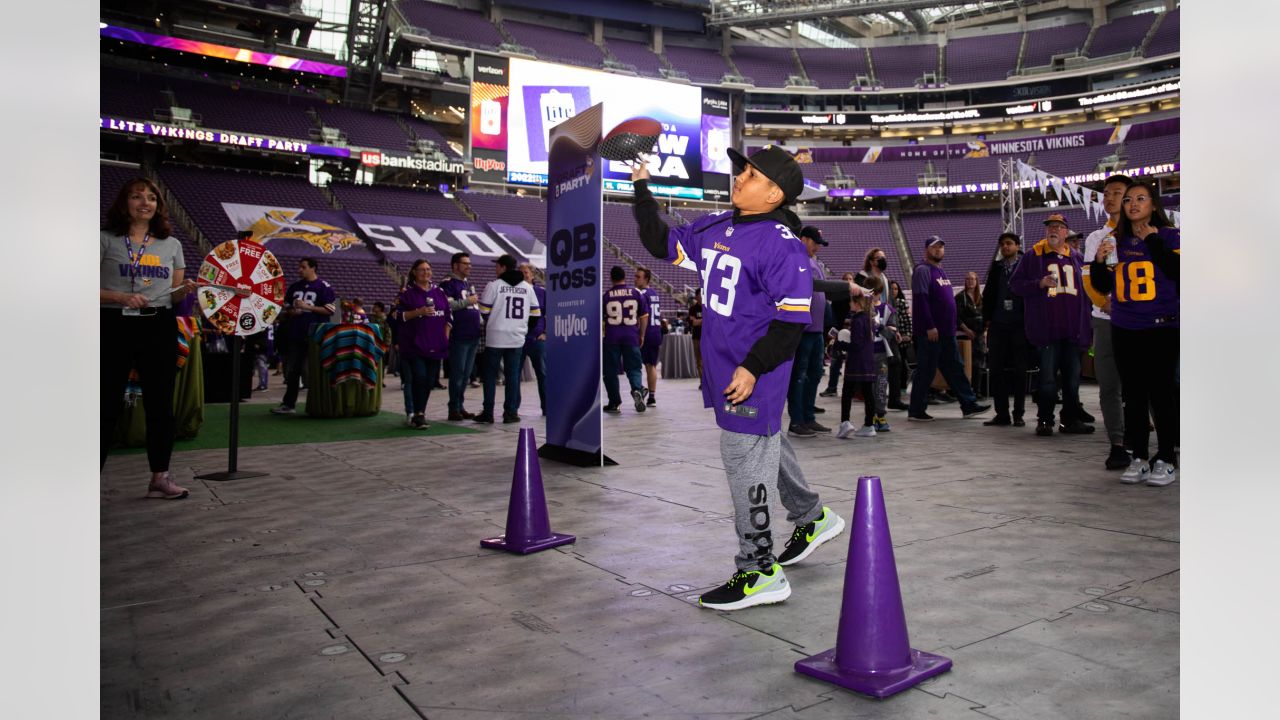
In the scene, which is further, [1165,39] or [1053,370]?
[1165,39]

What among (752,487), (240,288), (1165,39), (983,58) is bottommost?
(752,487)

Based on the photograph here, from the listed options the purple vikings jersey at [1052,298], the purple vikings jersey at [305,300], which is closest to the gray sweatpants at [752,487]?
the purple vikings jersey at [1052,298]

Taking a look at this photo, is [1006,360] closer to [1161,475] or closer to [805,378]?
[805,378]

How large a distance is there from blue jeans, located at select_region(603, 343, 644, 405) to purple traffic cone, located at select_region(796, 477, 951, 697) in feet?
22.5

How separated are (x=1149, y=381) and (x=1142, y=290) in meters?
0.51

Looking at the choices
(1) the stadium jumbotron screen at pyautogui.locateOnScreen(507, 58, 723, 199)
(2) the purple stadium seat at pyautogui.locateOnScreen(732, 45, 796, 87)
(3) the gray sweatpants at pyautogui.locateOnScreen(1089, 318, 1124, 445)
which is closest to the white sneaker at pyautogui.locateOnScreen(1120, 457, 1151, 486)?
(3) the gray sweatpants at pyautogui.locateOnScreen(1089, 318, 1124, 445)

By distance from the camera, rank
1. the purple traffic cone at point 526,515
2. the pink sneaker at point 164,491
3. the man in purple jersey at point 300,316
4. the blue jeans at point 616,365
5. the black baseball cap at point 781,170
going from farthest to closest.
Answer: the blue jeans at point 616,365 < the man in purple jersey at point 300,316 < the pink sneaker at point 164,491 < the purple traffic cone at point 526,515 < the black baseball cap at point 781,170

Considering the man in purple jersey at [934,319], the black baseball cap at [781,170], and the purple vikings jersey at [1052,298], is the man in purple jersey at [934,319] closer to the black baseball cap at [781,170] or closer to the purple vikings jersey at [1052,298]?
the purple vikings jersey at [1052,298]

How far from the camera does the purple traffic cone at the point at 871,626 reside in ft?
6.27

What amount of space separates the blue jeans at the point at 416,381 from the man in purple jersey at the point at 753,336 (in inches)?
213

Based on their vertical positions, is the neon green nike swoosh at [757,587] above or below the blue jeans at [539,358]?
below

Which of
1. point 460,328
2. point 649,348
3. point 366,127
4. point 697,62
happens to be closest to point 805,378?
point 460,328

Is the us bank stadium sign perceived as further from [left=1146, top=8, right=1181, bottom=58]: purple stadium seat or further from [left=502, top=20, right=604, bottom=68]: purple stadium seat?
[left=1146, top=8, right=1181, bottom=58]: purple stadium seat

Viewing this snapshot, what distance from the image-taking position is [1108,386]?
505 centimetres
